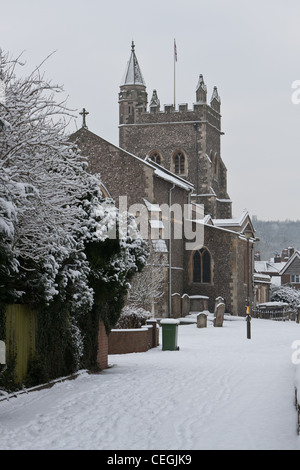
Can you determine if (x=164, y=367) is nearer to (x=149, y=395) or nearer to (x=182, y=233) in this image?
(x=149, y=395)

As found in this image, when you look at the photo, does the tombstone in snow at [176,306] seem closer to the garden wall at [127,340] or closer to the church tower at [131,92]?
the garden wall at [127,340]

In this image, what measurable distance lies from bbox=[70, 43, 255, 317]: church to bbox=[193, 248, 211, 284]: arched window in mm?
65

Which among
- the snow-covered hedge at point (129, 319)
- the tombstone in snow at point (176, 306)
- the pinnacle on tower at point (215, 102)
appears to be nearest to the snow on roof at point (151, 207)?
the tombstone in snow at point (176, 306)

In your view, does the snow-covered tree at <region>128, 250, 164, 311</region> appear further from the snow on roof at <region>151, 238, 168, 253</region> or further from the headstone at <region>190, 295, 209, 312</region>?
the headstone at <region>190, 295, 209, 312</region>

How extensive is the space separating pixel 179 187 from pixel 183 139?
1430 cm

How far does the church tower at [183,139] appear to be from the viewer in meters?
62.1

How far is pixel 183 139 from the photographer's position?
62500 mm

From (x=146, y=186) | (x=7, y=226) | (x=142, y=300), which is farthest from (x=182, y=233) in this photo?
(x=7, y=226)

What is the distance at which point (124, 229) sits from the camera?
18.5 meters
